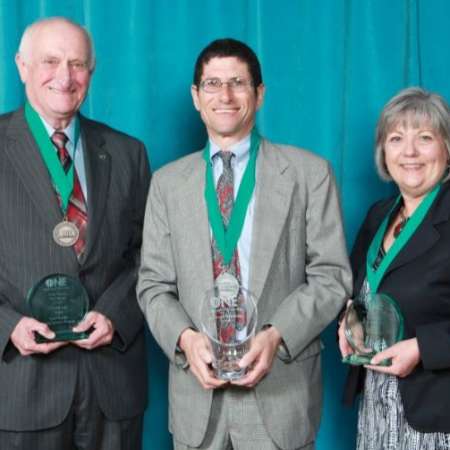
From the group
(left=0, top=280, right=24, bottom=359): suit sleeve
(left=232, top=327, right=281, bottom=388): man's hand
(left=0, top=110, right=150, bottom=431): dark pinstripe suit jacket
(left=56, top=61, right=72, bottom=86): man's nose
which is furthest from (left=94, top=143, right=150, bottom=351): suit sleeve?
(left=232, top=327, right=281, bottom=388): man's hand

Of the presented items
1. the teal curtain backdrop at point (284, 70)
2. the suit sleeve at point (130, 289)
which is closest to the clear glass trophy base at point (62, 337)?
A: the suit sleeve at point (130, 289)

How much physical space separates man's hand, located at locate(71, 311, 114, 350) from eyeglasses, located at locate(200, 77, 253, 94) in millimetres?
756

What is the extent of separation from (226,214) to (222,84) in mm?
393

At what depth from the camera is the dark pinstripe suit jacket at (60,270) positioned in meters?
2.26

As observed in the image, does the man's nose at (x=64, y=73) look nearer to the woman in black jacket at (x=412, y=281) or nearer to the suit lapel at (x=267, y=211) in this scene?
the suit lapel at (x=267, y=211)

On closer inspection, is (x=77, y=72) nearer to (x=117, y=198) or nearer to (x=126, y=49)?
(x=117, y=198)

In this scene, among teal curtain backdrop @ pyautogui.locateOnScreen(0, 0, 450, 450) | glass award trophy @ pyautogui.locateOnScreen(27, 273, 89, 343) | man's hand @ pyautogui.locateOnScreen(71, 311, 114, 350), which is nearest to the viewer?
glass award trophy @ pyautogui.locateOnScreen(27, 273, 89, 343)

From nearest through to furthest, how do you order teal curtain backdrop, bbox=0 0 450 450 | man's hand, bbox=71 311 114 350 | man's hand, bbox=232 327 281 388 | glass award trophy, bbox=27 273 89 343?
man's hand, bbox=232 327 281 388 → glass award trophy, bbox=27 273 89 343 → man's hand, bbox=71 311 114 350 → teal curtain backdrop, bbox=0 0 450 450

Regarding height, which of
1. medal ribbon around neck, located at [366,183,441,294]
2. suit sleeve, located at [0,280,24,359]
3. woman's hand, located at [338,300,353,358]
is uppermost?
medal ribbon around neck, located at [366,183,441,294]

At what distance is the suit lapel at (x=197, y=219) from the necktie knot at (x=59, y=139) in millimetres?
397

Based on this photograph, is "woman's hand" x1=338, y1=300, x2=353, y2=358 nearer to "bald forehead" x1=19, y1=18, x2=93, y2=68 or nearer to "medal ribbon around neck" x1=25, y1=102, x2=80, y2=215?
"medal ribbon around neck" x1=25, y1=102, x2=80, y2=215

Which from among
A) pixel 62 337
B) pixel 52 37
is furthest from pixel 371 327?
pixel 52 37

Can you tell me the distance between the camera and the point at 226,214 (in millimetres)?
2223

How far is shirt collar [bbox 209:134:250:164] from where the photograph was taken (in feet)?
7.52
